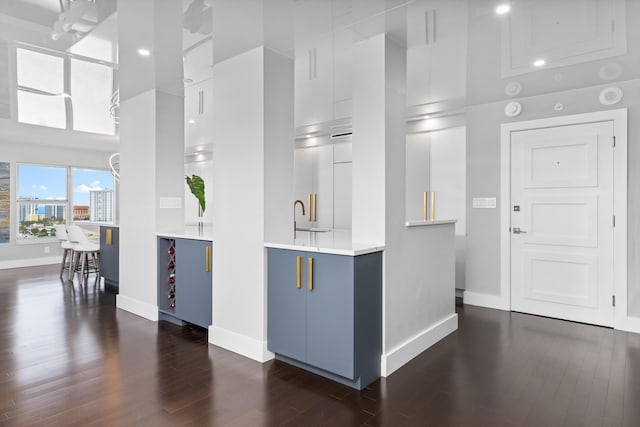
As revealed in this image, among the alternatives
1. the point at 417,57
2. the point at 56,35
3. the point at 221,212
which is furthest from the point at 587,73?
the point at 56,35

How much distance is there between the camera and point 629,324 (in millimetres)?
3777

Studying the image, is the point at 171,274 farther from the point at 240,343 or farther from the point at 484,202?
the point at 484,202

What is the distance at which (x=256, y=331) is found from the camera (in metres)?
3.08

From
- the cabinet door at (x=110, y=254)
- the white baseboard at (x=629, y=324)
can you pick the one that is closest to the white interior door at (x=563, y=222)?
the white baseboard at (x=629, y=324)

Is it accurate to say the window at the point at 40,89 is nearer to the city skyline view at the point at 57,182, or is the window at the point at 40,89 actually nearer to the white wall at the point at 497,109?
the city skyline view at the point at 57,182

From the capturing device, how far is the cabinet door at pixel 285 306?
279 cm

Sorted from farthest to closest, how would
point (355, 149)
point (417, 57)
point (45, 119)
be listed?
point (45, 119)
point (417, 57)
point (355, 149)

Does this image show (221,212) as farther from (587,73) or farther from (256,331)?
(587,73)

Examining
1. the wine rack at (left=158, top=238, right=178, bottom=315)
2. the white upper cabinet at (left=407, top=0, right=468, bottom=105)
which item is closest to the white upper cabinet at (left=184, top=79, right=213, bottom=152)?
the wine rack at (left=158, top=238, right=178, bottom=315)

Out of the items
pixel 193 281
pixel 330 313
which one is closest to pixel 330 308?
pixel 330 313

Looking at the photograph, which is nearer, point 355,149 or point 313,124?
point 355,149

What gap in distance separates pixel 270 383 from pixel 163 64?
2.94 m

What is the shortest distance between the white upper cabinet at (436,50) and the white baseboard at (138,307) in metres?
3.64

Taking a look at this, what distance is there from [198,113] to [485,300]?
4757 millimetres
